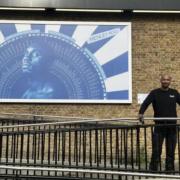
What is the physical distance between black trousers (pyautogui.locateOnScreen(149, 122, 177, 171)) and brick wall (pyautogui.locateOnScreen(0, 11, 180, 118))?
598 cm

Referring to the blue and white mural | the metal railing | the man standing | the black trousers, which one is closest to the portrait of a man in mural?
the blue and white mural

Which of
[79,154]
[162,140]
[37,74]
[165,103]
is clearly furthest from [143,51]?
[162,140]

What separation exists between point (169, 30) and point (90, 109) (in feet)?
11.1

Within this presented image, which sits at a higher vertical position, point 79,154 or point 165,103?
point 165,103

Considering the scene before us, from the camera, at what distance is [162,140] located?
9.95m

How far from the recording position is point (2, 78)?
15.8m

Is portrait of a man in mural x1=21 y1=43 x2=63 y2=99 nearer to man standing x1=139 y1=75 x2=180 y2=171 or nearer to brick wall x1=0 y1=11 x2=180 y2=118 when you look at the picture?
brick wall x1=0 y1=11 x2=180 y2=118

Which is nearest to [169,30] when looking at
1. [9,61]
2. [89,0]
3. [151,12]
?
[151,12]

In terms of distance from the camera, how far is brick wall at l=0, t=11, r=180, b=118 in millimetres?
15969

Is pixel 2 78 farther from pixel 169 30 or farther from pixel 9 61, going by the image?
pixel 169 30

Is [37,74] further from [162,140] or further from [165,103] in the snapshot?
[162,140]

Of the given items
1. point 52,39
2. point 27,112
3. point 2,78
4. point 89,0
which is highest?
point 89,0

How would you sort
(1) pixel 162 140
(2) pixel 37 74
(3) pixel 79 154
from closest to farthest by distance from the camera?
(1) pixel 162 140 < (3) pixel 79 154 < (2) pixel 37 74

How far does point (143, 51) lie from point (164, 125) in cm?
686
